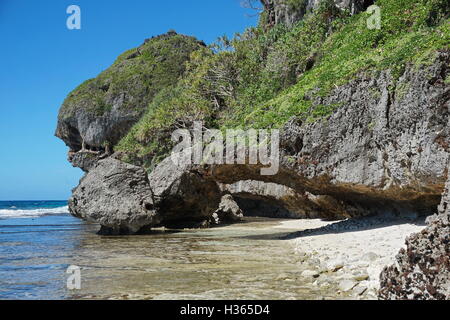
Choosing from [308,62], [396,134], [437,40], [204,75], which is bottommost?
[396,134]

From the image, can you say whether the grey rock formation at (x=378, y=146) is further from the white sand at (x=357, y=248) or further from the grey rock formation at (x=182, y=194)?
the grey rock formation at (x=182, y=194)

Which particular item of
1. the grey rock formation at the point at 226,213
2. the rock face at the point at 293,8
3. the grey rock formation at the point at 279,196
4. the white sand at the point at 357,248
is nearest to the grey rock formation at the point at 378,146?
the white sand at the point at 357,248

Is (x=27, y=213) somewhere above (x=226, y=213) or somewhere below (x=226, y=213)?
below

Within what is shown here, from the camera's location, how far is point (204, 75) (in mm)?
31688

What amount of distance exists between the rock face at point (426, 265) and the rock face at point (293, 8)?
17.3m

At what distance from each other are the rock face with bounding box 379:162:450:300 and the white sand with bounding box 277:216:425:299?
1065 mm

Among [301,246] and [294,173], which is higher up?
[294,173]

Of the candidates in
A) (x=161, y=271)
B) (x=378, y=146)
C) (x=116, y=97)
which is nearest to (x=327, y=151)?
(x=378, y=146)

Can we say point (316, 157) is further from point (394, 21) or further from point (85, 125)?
point (85, 125)

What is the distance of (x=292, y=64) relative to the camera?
2066 centimetres

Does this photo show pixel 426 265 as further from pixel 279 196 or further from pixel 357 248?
pixel 279 196

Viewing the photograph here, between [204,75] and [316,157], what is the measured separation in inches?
780

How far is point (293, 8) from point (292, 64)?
9522 mm

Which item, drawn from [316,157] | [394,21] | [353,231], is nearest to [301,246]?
[353,231]
